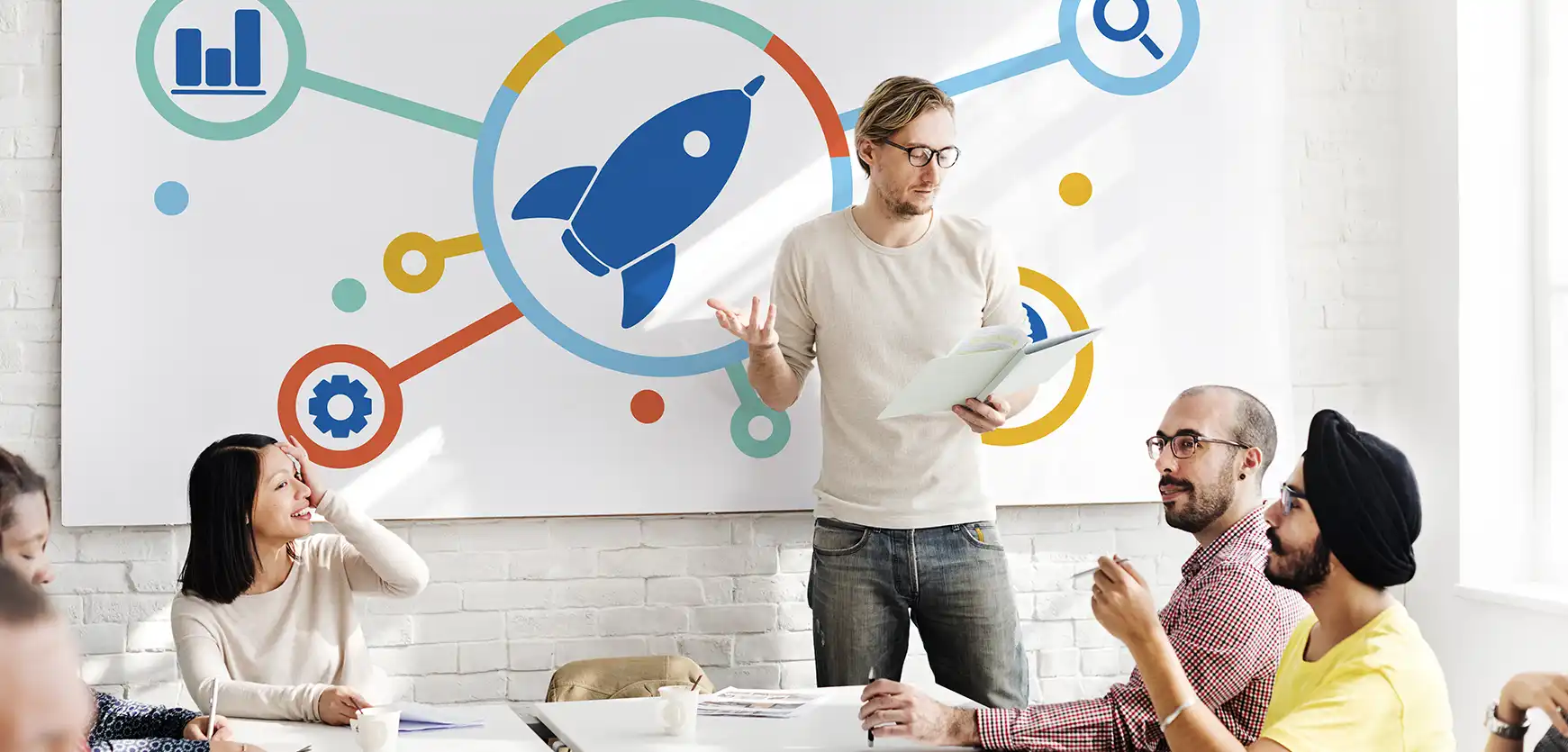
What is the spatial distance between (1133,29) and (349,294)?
2.25 meters

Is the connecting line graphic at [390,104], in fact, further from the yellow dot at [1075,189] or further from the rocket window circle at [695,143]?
the yellow dot at [1075,189]

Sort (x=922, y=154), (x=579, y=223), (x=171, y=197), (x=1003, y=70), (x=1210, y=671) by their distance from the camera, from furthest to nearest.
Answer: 1. (x=1003, y=70)
2. (x=579, y=223)
3. (x=171, y=197)
4. (x=922, y=154)
5. (x=1210, y=671)

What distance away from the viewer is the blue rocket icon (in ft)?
11.7

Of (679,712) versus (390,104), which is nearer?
(679,712)

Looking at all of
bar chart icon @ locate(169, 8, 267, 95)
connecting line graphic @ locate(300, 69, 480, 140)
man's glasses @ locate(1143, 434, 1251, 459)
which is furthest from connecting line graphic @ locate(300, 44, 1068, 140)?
man's glasses @ locate(1143, 434, 1251, 459)

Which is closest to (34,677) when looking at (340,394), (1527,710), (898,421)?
(1527,710)

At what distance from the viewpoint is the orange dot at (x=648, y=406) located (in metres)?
3.60

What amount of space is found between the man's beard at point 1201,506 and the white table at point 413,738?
115 centimetres

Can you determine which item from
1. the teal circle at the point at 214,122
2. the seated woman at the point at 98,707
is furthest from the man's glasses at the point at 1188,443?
the teal circle at the point at 214,122

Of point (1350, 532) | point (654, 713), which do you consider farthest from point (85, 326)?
point (1350, 532)

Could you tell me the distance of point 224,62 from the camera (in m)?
3.40

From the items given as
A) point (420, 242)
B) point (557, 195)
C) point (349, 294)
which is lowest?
point (349, 294)

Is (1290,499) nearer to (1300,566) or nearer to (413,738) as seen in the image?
(1300,566)

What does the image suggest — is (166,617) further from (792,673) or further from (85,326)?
(792,673)
